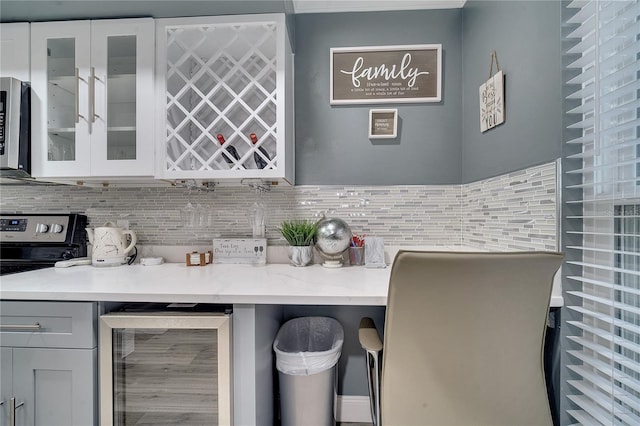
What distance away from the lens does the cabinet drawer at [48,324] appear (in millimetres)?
1045

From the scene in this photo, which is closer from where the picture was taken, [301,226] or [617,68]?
[617,68]

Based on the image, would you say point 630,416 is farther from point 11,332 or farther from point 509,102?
point 11,332

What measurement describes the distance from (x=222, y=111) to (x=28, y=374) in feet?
4.23

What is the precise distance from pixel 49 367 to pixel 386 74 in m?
2.02

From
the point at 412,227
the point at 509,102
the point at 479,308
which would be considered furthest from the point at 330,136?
the point at 479,308

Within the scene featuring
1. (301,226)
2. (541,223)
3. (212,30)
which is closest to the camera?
(541,223)

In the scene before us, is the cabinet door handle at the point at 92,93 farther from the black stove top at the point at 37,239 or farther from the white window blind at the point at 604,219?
the white window blind at the point at 604,219

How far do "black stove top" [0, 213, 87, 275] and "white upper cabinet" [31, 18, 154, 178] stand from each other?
1.17 feet

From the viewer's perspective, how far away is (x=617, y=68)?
856 mm

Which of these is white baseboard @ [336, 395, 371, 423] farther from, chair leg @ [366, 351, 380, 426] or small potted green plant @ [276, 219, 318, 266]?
small potted green plant @ [276, 219, 318, 266]

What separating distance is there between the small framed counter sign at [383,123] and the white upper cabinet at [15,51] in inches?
70.4

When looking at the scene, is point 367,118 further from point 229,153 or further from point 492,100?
point 229,153

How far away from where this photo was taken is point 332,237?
150 cm

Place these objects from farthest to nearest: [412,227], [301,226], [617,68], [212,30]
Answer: [412,227], [301,226], [212,30], [617,68]
